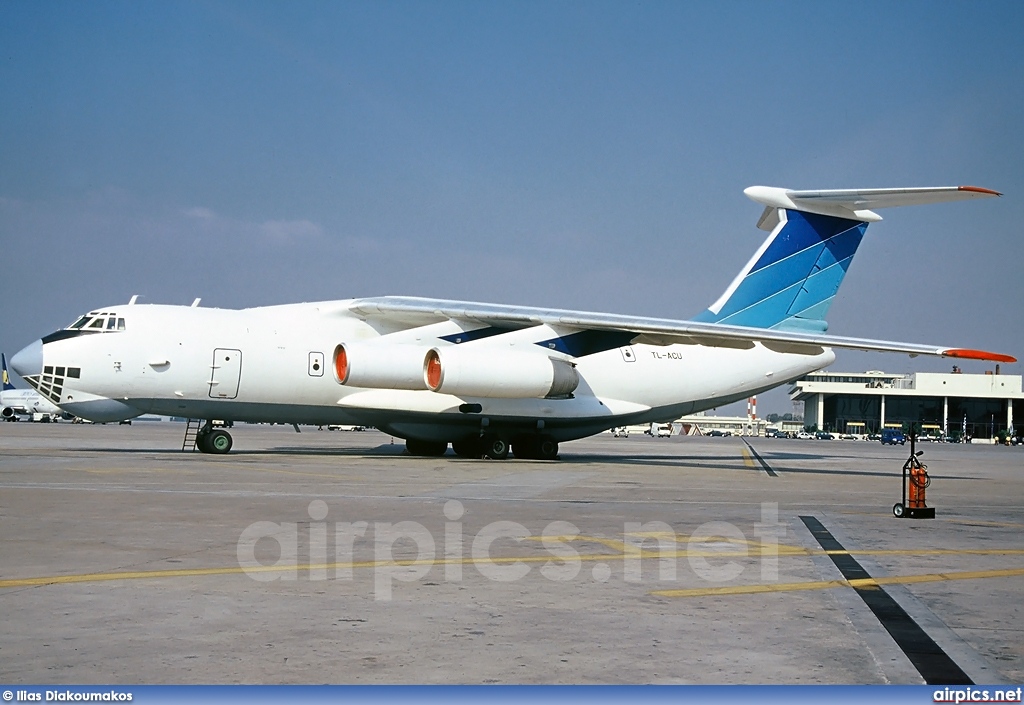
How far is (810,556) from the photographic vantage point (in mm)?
7496

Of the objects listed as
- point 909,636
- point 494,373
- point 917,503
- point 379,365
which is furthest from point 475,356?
point 909,636

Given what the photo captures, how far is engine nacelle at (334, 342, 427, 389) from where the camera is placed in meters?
18.9

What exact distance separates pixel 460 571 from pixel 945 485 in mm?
12637

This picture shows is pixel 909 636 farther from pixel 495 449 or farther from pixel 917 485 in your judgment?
pixel 495 449

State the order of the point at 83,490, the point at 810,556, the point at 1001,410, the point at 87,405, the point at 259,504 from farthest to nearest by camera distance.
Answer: the point at 1001,410, the point at 87,405, the point at 83,490, the point at 259,504, the point at 810,556

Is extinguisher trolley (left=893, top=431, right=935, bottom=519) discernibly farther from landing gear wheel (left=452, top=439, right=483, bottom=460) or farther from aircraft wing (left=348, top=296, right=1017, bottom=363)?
landing gear wheel (left=452, top=439, right=483, bottom=460)

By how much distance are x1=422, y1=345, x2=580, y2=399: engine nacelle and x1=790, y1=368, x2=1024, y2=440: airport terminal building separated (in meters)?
80.1

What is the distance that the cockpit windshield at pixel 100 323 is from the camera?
19.1 metres

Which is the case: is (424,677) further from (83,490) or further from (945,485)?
(945,485)

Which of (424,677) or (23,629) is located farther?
(23,629)

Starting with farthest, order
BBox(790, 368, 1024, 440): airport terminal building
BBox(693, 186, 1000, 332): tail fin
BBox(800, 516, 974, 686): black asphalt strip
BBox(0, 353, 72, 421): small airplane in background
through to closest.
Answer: BBox(790, 368, 1024, 440): airport terminal building, BBox(0, 353, 72, 421): small airplane in background, BBox(693, 186, 1000, 332): tail fin, BBox(800, 516, 974, 686): black asphalt strip

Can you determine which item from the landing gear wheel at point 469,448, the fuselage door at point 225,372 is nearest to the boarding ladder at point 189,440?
the fuselage door at point 225,372

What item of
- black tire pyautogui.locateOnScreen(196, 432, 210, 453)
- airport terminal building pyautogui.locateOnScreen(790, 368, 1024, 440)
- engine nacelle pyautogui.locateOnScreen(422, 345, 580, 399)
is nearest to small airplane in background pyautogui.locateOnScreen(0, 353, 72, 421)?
black tire pyautogui.locateOnScreen(196, 432, 210, 453)

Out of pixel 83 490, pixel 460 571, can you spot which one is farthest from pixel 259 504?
pixel 460 571
